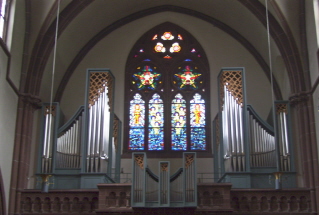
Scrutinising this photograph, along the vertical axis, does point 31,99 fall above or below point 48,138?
above

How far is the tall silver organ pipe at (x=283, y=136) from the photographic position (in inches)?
697

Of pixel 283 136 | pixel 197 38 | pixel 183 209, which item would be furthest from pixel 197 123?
pixel 183 209

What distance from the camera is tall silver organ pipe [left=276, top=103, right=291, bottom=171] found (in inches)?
697

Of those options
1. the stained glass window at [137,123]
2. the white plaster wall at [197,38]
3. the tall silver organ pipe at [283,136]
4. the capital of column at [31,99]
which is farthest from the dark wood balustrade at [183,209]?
the white plaster wall at [197,38]

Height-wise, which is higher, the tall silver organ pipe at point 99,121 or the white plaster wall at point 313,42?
the white plaster wall at point 313,42

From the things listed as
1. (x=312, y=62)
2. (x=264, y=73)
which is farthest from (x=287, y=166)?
(x=264, y=73)

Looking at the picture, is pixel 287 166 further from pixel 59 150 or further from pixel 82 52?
pixel 82 52

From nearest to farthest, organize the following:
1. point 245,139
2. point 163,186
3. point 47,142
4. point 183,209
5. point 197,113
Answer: point 163,186 → point 183,209 → point 245,139 → point 47,142 → point 197,113

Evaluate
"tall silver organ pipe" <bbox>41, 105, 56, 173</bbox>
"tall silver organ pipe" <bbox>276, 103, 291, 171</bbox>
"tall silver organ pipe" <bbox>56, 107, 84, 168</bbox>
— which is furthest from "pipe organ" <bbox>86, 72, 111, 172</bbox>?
"tall silver organ pipe" <bbox>276, 103, 291, 171</bbox>

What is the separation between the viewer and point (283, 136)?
18.0 meters

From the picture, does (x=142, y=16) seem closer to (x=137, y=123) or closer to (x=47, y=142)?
(x=137, y=123)

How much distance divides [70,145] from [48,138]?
682 millimetres

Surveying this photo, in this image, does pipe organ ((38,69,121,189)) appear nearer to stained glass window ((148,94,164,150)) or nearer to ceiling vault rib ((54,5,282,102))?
stained glass window ((148,94,164,150))

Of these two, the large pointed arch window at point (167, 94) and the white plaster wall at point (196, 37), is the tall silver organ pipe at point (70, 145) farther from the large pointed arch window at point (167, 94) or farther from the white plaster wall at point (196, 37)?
the large pointed arch window at point (167, 94)
